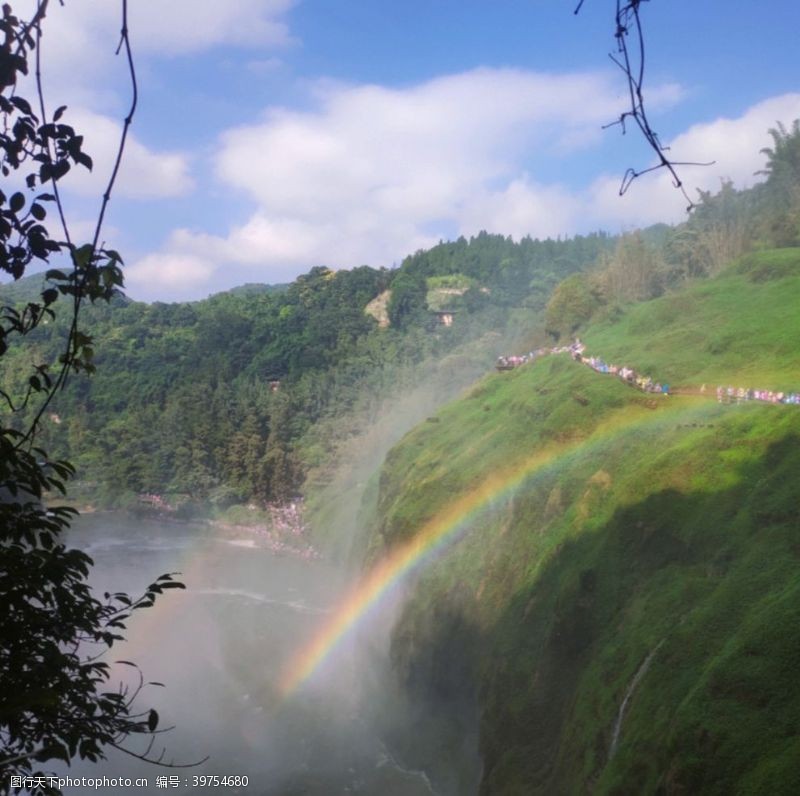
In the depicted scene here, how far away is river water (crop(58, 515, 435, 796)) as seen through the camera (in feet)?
87.2

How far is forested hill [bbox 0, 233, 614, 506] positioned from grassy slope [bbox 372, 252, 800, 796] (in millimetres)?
36981

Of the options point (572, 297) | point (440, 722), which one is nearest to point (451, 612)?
point (440, 722)

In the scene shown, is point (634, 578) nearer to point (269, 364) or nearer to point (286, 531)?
point (286, 531)

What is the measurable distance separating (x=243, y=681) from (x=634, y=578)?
22501 millimetres

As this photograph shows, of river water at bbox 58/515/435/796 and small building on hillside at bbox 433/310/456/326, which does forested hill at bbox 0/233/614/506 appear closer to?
small building on hillside at bbox 433/310/456/326

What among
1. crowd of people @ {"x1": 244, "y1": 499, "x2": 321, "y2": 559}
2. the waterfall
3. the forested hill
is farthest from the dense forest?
the waterfall

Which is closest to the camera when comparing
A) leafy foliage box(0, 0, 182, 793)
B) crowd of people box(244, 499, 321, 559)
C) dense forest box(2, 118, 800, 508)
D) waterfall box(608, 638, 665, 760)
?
leafy foliage box(0, 0, 182, 793)

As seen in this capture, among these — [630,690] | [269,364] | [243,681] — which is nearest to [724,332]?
[630,690]

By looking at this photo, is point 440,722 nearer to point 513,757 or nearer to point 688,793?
point 513,757

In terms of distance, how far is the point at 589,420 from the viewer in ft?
101

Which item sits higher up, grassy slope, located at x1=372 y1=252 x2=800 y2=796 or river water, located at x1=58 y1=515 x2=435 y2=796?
grassy slope, located at x1=372 y1=252 x2=800 y2=796

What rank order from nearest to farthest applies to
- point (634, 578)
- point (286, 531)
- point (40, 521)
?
1. point (40, 521)
2. point (634, 578)
3. point (286, 531)

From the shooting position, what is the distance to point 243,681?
3572 cm

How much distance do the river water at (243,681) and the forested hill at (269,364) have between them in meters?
13.0
